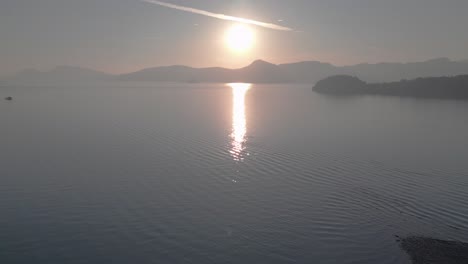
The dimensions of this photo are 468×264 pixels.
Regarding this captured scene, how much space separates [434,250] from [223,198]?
578 inches

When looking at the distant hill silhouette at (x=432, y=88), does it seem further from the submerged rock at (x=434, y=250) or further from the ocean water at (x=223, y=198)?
the submerged rock at (x=434, y=250)

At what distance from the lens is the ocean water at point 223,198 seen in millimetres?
18375

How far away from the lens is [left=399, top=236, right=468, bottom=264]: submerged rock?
659 inches

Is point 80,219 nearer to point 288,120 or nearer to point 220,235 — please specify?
point 220,235

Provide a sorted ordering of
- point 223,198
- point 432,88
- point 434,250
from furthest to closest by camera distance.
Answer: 1. point 432,88
2. point 223,198
3. point 434,250

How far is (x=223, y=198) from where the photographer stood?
26.1m

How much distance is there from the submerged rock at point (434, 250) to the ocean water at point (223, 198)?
0.69 metres

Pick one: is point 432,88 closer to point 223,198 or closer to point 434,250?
point 223,198

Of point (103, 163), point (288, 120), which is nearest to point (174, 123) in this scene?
point (288, 120)

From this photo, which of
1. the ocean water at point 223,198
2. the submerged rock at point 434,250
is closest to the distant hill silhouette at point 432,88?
the ocean water at point 223,198

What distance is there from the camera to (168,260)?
1711 centimetres

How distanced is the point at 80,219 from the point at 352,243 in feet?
58.2

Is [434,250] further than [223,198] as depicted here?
No

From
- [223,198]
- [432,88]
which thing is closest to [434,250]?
[223,198]
